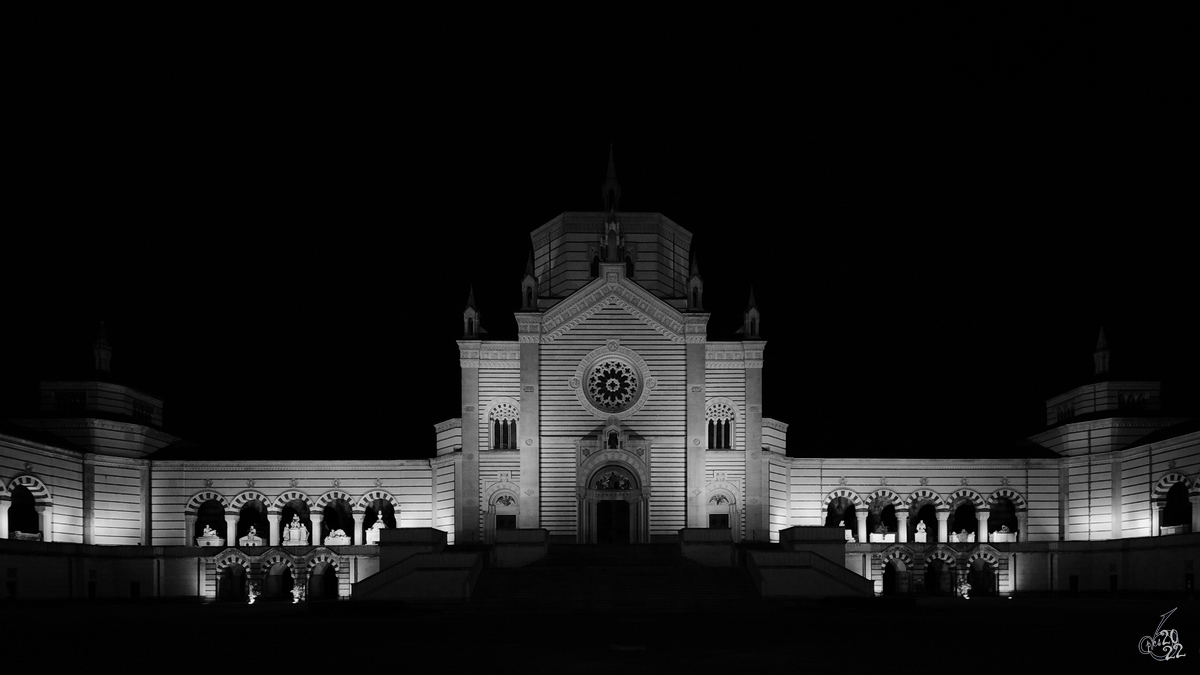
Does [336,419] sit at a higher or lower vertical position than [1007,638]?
higher

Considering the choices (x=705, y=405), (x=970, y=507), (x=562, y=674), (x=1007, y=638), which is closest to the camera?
(x=562, y=674)

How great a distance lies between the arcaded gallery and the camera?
65.2 m

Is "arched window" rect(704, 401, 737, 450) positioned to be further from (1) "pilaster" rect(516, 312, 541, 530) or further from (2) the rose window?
(1) "pilaster" rect(516, 312, 541, 530)

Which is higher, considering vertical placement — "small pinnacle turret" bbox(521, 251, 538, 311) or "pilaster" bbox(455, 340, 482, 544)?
"small pinnacle turret" bbox(521, 251, 538, 311)

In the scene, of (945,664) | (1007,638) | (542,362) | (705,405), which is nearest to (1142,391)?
(705,405)

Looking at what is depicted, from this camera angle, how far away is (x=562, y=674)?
24766mm

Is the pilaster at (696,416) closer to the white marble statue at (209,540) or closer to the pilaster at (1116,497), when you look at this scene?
the pilaster at (1116,497)

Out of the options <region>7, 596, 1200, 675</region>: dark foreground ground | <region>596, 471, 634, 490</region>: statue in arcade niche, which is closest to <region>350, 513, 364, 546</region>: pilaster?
<region>596, 471, 634, 490</region>: statue in arcade niche

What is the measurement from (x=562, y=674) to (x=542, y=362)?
42.1m

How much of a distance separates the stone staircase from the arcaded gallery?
6467mm

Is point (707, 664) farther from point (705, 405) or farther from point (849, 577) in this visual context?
point (705, 405)

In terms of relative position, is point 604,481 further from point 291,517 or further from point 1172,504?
point 1172,504

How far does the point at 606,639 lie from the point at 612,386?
115ft

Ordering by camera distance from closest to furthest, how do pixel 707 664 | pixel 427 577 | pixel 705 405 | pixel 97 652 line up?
pixel 707 664
pixel 97 652
pixel 427 577
pixel 705 405
